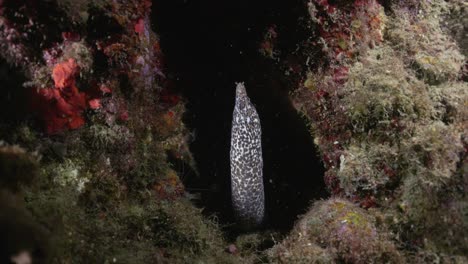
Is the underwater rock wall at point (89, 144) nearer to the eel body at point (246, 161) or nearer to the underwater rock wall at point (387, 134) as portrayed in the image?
the eel body at point (246, 161)

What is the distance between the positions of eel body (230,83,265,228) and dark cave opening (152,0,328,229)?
53 centimetres

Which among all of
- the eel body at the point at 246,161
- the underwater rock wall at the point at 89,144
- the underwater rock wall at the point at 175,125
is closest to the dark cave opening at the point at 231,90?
the underwater rock wall at the point at 175,125

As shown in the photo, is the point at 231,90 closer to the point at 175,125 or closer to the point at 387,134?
the point at 175,125

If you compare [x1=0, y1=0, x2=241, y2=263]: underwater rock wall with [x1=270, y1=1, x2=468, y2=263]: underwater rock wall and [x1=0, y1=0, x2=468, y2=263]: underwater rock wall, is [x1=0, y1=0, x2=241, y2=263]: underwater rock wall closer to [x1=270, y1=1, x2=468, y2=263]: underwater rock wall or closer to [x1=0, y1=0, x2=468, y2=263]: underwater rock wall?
[x1=0, y1=0, x2=468, y2=263]: underwater rock wall

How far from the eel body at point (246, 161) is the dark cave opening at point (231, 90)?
0.53m

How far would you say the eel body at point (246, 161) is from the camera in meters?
5.38

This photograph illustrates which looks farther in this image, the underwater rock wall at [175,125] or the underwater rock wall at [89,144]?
the underwater rock wall at [175,125]

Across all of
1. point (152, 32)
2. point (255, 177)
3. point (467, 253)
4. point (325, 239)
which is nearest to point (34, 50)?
point (152, 32)

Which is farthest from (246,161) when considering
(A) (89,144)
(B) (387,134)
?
(A) (89,144)

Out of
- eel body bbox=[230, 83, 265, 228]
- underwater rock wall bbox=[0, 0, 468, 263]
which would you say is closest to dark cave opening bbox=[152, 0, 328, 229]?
underwater rock wall bbox=[0, 0, 468, 263]

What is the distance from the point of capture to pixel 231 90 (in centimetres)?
668

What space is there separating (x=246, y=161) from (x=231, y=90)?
5.67 ft

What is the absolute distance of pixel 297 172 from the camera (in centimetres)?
630

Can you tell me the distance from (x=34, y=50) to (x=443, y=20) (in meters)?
5.86
